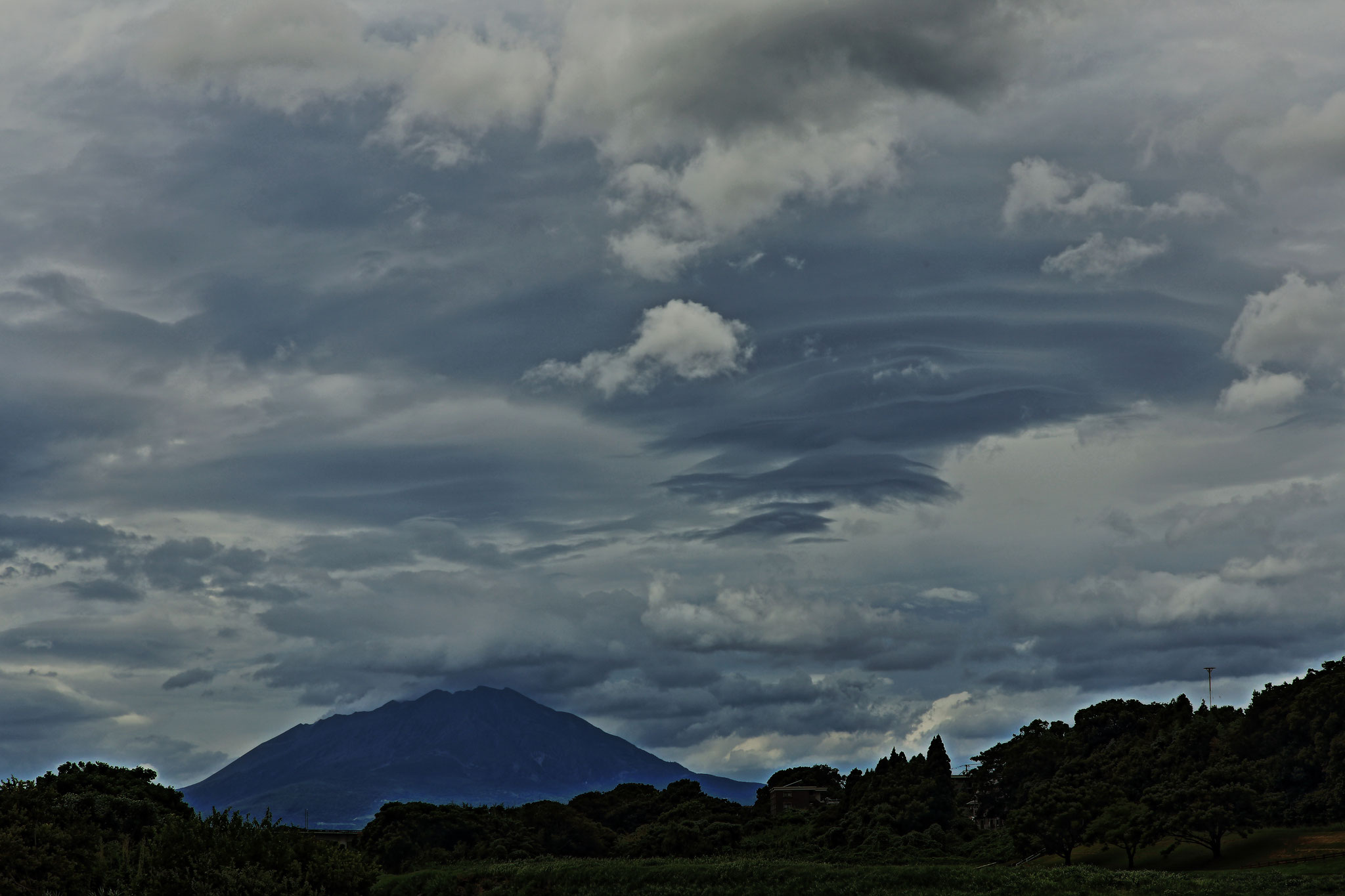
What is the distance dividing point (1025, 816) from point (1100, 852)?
806 cm

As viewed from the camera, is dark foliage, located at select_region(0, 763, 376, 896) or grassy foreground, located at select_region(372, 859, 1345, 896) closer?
dark foliage, located at select_region(0, 763, 376, 896)

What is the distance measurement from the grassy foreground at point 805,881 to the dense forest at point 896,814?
8992mm

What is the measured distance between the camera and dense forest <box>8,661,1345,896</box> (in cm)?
5694

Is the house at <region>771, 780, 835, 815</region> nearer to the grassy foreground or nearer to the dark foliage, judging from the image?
the grassy foreground

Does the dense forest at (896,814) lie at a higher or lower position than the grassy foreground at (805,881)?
higher

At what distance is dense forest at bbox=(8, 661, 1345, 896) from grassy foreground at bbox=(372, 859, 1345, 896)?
29.5 feet

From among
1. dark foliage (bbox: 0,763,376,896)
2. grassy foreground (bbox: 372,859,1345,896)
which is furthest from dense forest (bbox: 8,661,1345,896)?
grassy foreground (bbox: 372,859,1345,896)

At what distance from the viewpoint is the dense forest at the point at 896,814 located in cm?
5694

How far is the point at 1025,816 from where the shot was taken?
98062mm

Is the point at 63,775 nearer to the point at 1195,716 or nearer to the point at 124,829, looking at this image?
the point at 124,829

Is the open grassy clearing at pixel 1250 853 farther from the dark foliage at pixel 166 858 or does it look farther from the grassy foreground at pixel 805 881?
the dark foliage at pixel 166 858

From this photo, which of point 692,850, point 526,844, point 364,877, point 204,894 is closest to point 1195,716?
point 692,850

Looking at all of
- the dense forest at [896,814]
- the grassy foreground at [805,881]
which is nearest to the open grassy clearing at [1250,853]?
the dense forest at [896,814]

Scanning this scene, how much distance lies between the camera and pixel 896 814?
362 ft
